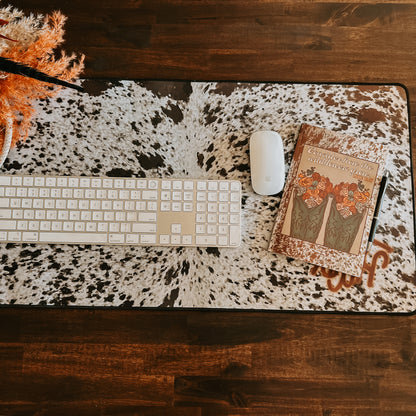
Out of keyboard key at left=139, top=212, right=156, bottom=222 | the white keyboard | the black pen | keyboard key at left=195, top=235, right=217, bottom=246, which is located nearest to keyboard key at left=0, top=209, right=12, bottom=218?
the white keyboard

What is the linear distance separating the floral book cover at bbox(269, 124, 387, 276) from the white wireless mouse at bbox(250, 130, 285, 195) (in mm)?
42

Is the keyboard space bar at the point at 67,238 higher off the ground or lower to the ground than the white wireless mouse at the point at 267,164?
lower

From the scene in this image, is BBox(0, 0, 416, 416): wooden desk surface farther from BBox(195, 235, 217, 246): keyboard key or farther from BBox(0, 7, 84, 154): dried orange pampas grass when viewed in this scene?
BBox(0, 7, 84, 154): dried orange pampas grass

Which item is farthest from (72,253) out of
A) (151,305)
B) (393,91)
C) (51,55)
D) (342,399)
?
(393,91)

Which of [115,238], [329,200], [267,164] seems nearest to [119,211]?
[115,238]

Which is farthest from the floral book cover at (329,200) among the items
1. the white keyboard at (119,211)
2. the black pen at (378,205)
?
the white keyboard at (119,211)

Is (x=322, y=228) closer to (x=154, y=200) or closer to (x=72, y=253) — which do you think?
(x=154, y=200)

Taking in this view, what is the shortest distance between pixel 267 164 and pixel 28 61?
1.77 ft

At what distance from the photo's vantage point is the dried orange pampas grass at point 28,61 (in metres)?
0.73

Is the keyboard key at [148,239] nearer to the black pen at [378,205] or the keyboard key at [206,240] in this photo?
the keyboard key at [206,240]

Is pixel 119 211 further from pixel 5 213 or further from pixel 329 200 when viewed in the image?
pixel 329 200

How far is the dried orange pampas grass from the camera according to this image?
0.73 metres

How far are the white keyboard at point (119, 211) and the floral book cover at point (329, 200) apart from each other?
Result: 118 millimetres

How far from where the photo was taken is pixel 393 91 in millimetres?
796
